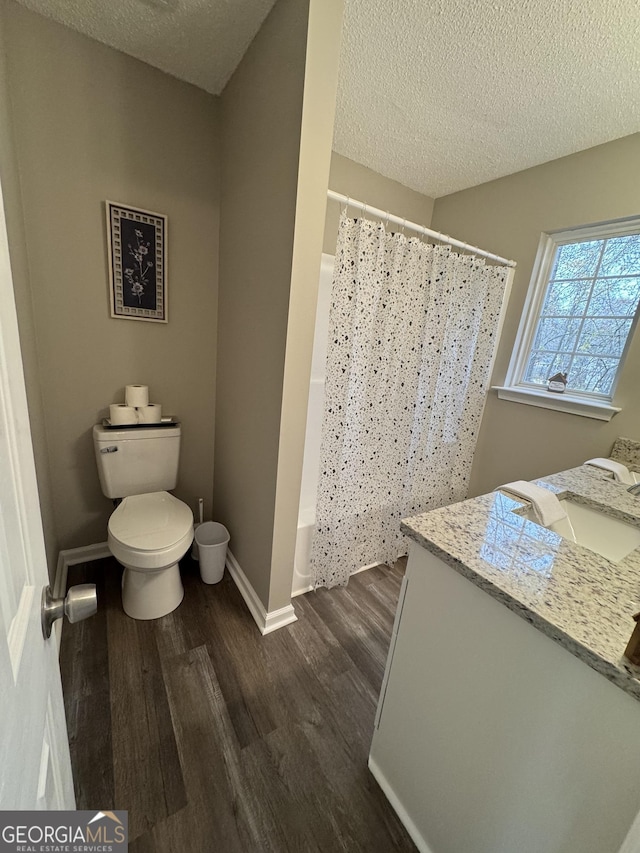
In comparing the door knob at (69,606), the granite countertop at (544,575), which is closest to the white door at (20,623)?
the door knob at (69,606)

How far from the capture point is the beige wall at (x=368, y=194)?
212 cm

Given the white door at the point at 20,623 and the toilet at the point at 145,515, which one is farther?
the toilet at the point at 145,515

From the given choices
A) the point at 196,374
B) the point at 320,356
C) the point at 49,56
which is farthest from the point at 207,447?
the point at 49,56

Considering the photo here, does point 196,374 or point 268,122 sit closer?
point 268,122

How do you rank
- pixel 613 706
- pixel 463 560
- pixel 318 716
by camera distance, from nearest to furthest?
pixel 613 706, pixel 463 560, pixel 318 716

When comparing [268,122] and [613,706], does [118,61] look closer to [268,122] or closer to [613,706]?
[268,122]

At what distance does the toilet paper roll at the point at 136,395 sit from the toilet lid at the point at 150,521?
1.62 feet

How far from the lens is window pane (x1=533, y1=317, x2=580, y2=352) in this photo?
1.97 metres

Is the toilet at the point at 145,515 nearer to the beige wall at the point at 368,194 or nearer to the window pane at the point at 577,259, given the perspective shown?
the beige wall at the point at 368,194

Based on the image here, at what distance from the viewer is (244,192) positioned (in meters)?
1.54

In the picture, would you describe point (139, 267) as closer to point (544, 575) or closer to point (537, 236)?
point (544, 575)

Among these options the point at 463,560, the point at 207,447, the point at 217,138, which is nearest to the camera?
the point at 463,560

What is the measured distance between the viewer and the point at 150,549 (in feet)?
4.59

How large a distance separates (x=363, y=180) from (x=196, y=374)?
1.71 metres
